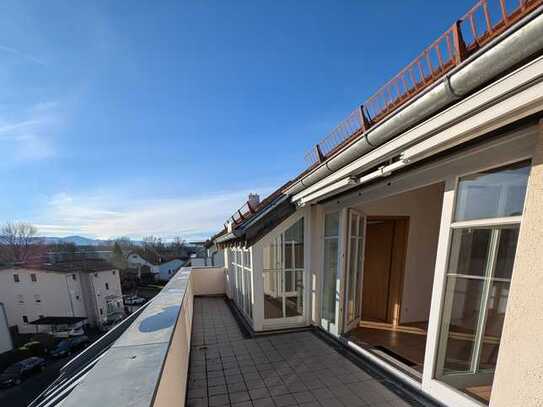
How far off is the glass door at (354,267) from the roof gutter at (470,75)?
2.49 meters

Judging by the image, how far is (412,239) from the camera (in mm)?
5430

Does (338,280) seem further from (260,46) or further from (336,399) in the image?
(260,46)

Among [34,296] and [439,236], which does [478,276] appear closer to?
[439,236]

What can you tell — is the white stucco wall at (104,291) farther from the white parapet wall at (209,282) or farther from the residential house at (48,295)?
the white parapet wall at (209,282)

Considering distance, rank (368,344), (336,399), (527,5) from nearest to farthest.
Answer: (527,5)
(336,399)
(368,344)

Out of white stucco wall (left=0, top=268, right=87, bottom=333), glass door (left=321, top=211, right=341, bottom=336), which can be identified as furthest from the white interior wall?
white stucco wall (left=0, top=268, right=87, bottom=333)

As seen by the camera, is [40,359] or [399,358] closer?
[399,358]

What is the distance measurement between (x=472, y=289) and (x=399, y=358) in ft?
7.39

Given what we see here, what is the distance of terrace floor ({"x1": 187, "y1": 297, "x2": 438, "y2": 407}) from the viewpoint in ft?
10.1

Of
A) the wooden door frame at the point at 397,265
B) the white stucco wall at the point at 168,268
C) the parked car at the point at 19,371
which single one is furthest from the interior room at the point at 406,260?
the white stucco wall at the point at 168,268

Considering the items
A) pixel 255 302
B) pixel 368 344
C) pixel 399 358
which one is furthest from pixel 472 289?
pixel 255 302

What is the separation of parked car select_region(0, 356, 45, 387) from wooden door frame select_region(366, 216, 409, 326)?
70.0ft

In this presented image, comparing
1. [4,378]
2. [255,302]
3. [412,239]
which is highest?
[412,239]

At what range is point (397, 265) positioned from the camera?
5527 millimetres
